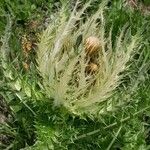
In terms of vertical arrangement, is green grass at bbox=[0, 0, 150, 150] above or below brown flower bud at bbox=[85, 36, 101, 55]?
below

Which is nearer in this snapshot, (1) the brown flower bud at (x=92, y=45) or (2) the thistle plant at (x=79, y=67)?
(2) the thistle plant at (x=79, y=67)

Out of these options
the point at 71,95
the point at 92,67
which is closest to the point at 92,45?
the point at 92,67

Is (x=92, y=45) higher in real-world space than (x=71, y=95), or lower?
higher

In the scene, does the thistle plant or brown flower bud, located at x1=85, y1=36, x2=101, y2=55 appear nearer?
the thistle plant

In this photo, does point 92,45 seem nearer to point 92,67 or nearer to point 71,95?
point 92,67

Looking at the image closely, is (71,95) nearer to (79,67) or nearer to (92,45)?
(79,67)

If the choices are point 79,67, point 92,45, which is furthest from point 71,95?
point 92,45

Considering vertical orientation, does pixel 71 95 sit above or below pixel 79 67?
below

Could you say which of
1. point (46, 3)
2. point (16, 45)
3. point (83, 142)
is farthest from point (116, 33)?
point (83, 142)
